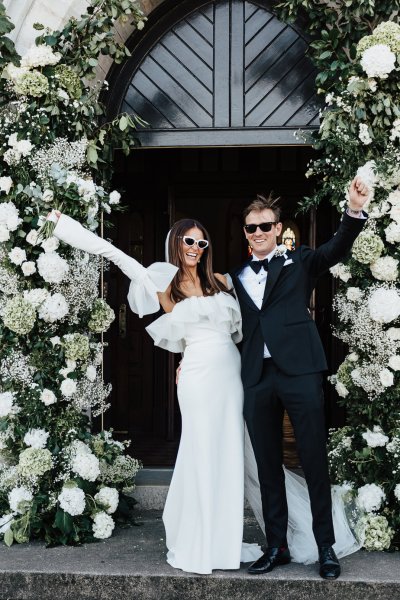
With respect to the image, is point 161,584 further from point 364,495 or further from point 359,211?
point 359,211

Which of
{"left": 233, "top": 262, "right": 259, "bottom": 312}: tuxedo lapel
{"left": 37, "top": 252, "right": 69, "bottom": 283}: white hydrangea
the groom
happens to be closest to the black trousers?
the groom

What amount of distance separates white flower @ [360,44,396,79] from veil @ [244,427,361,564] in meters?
2.43

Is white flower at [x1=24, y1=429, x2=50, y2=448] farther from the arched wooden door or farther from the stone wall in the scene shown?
the stone wall

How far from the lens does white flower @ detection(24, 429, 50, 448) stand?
489 cm

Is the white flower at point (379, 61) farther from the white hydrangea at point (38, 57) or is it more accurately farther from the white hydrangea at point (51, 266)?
the white hydrangea at point (51, 266)

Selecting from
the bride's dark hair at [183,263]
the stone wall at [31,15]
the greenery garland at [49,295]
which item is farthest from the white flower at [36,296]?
the stone wall at [31,15]

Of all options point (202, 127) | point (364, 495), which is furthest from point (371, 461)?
point (202, 127)

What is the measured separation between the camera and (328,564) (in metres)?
4.23

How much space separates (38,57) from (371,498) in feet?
11.9

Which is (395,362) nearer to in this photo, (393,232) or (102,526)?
(393,232)

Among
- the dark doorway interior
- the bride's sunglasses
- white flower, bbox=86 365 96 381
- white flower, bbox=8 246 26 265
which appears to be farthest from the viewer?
the dark doorway interior

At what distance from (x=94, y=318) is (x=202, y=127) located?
1792 mm

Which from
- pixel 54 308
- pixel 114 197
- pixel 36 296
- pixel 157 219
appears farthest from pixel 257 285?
pixel 157 219

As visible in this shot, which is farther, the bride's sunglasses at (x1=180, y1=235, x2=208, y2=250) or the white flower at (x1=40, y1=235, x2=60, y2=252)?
the white flower at (x1=40, y1=235, x2=60, y2=252)
